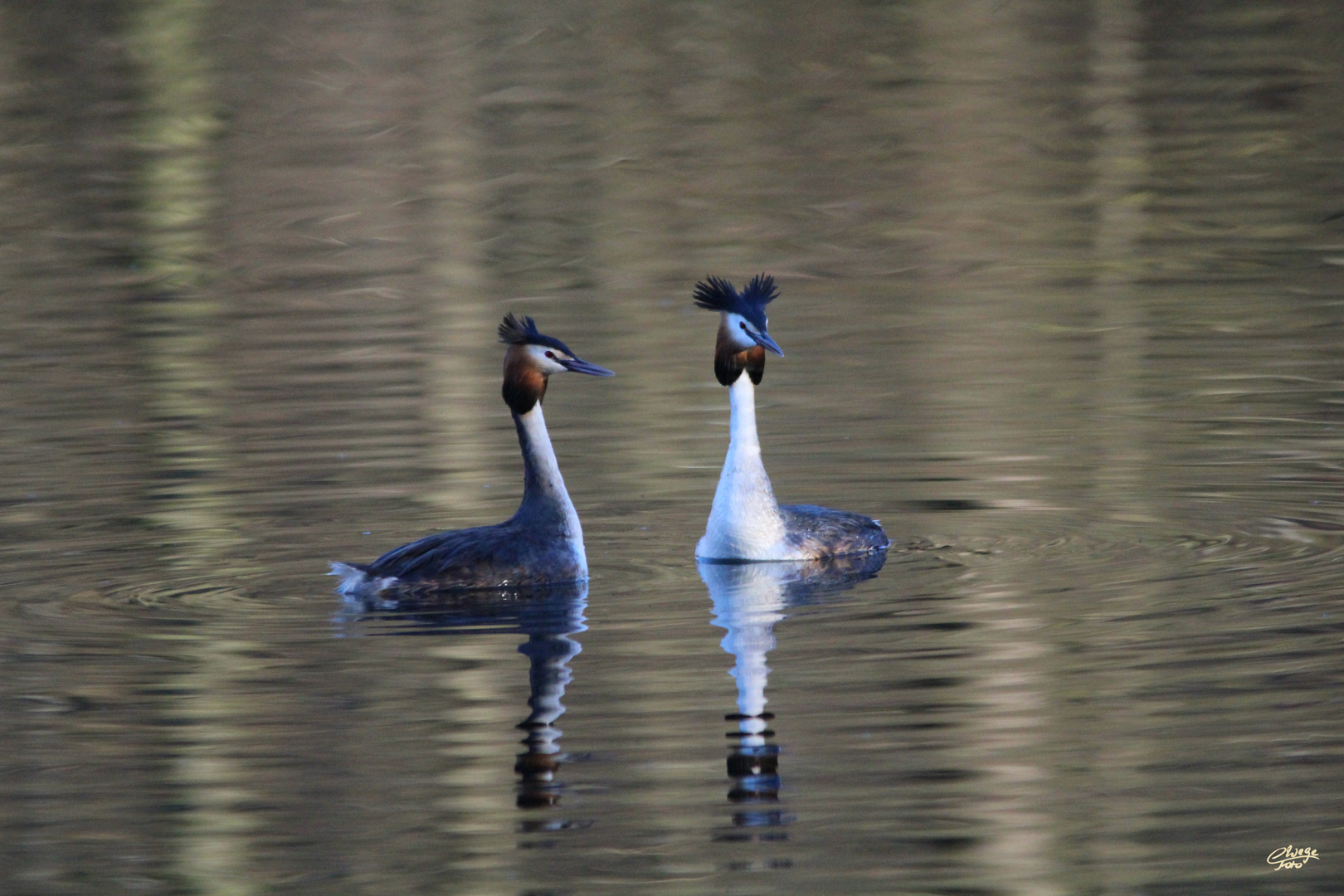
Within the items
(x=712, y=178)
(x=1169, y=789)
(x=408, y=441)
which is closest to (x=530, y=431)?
(x=408, y=441)

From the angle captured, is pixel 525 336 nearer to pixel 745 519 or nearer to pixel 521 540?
pixel 521 540

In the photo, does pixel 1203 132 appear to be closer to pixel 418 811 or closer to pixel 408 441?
pixel 408 441

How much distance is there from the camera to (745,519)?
11602 millimetres

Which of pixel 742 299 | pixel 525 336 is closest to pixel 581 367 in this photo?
pixel 525 336

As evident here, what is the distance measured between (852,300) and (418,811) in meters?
13.0

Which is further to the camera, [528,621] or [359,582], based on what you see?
[359,582]

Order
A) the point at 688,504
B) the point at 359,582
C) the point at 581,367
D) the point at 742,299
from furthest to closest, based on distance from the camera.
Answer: the point at 688,504, the point at 742,299, the point at 581,367, the point at 359,582

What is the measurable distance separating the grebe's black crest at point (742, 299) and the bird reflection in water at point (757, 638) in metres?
→ 1.35

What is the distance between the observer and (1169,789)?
765cm

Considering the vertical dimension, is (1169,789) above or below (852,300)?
below

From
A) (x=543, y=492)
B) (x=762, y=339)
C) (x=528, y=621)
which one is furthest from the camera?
(x=762, y=339)

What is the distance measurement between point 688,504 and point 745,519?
1345 millimetres

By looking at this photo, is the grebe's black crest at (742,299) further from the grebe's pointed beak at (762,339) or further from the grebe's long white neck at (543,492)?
the grebe's long white neck at (543,492)

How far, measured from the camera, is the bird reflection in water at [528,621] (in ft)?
28.2
